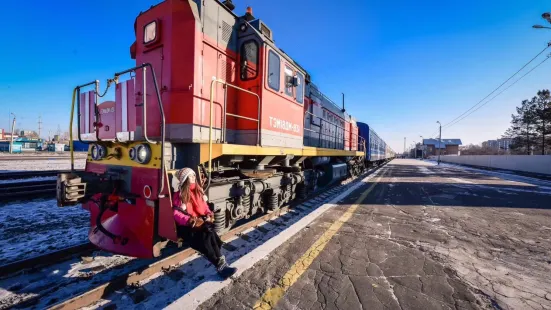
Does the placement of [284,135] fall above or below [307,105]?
below

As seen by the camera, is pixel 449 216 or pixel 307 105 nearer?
pixel 449 216

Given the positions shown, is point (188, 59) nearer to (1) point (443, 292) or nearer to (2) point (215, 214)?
(2) point (215, 214)

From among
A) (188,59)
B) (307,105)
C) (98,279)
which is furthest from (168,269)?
(307,105)

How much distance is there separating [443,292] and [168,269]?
3211 millimetres

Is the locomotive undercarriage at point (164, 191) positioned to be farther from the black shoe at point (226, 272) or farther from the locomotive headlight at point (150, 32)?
the locomotive headlight at point (150, 32)

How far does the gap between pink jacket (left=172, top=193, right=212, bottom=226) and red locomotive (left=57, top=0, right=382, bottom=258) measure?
15 cm

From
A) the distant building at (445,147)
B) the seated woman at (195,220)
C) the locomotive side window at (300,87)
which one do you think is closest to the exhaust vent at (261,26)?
the locomotive side window at (300,87)

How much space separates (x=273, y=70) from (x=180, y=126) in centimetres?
208

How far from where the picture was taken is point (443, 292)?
273 cm

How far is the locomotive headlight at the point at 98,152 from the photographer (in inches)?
145

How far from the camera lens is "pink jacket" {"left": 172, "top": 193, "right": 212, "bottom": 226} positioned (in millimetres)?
2840

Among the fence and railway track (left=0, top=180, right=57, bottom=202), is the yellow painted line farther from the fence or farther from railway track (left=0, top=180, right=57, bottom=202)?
the fence

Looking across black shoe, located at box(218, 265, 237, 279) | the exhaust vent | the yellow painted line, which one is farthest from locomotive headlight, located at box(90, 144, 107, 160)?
the exhaust vent

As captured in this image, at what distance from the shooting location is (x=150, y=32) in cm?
397
